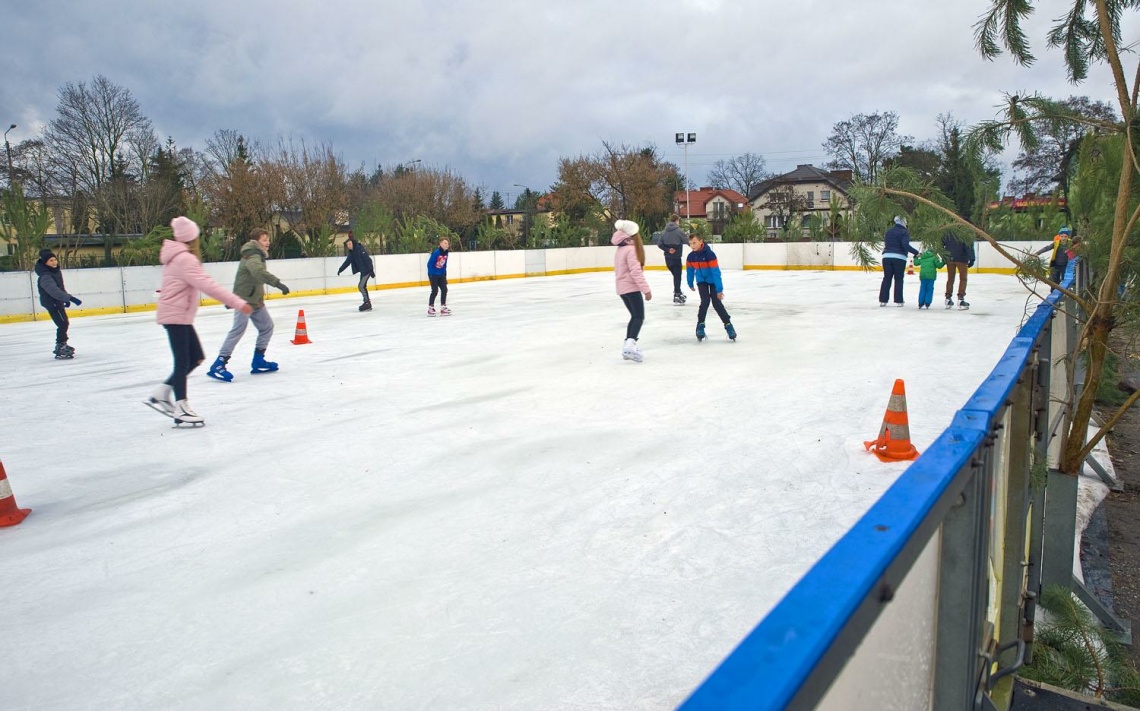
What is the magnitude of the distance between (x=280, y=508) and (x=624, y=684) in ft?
8.72

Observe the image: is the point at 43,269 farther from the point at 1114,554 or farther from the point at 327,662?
the point at 1114,554

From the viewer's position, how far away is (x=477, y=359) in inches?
381

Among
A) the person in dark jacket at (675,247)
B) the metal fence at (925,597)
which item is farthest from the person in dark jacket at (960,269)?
the metal fence at (925,597)

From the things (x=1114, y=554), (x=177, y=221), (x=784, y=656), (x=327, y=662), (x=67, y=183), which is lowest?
(x=1114, y=554)

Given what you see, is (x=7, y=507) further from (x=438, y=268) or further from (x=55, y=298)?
(x=438, y=268)

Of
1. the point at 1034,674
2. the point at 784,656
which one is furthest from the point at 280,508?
the point at 784,656

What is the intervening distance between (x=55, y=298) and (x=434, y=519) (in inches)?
356

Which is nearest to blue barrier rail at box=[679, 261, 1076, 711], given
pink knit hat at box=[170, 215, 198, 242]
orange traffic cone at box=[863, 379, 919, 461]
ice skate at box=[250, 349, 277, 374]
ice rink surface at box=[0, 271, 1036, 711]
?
ice rink surface at box=[0, 271, 1036, 711]

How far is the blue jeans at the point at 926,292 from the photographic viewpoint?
1335 cm

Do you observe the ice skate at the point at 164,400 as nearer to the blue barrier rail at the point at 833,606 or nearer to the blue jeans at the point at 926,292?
the blue barrier rail at the point at 833,606

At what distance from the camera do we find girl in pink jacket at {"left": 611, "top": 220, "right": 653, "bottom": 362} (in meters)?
9.06

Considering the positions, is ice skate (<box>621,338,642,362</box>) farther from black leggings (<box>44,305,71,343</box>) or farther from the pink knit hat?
black leggings (<box>44,305,71,343</box>)

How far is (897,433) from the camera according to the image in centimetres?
508

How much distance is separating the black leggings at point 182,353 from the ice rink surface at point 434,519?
1.24 feet
